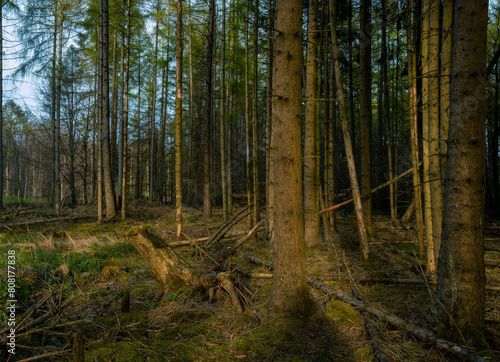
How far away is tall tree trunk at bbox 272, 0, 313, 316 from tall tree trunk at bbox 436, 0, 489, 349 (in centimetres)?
141

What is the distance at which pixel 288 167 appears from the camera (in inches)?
119

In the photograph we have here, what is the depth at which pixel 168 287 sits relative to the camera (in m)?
3.72

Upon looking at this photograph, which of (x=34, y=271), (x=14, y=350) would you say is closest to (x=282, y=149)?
(x=14, y=350)

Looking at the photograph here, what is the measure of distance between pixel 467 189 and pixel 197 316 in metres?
3.14

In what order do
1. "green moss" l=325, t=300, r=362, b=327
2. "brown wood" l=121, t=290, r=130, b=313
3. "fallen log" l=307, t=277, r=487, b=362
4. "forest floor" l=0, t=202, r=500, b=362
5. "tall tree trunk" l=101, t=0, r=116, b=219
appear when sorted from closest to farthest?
"fallen log" l=307, t=277, r=487, b=362 → "forest floor" l=0, t=202, r=500, b=362 → "green moss" l=325, t=300, r=362, b=327 → "brown wood" l=121, t=290, r=130, b=313 → "tall tree trunk" l=101, t=0, r=116, b=219

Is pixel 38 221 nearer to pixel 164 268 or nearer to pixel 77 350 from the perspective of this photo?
pixel 164 268

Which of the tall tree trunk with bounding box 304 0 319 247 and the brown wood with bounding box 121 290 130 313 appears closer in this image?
the brown wood with bounding box 121 290 130 313

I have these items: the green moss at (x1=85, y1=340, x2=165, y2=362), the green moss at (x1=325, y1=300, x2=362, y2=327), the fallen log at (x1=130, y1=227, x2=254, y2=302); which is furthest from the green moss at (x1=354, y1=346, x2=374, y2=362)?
the fallen log at (x1=130, y1=227, x2=254, y2=302)

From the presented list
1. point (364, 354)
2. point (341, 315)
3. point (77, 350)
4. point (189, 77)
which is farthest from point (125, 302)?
point (189, 77)

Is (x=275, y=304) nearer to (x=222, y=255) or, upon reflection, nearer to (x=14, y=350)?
(x=222, y=255)

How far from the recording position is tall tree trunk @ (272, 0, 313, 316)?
298 cm

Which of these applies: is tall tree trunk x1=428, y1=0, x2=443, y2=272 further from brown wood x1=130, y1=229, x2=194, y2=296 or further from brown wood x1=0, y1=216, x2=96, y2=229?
brown wood x1=0, y1=216, x2=96, y2=229

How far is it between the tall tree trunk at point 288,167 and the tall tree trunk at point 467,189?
141 cm

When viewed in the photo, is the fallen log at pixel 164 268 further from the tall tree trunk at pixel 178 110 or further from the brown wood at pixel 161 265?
the tall tree trunk at pixel 178 110
